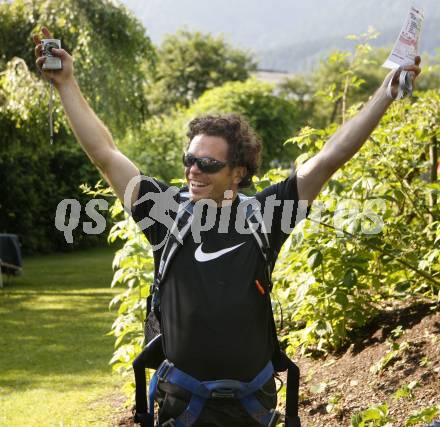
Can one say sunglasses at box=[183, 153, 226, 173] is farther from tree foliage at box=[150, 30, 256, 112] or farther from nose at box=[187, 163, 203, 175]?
tree foliage at box=[150, 30, 256, 112]

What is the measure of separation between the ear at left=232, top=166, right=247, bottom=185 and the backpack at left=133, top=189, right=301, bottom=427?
67 mm

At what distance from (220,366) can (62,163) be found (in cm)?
1879

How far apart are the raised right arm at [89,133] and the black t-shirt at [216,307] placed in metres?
0.37

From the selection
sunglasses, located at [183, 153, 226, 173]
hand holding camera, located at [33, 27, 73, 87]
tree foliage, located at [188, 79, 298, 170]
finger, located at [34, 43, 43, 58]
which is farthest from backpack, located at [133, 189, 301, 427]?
tree foliage, located at [188, 79, 298, 170]

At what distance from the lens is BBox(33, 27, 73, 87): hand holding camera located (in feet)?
9.37

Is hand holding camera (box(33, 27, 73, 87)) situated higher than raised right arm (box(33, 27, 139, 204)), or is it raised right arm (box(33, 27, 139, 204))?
hand holding camera (box(33, 27, 73, 87))

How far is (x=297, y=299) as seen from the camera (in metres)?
5.28

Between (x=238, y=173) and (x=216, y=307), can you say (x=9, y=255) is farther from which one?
(x=216, y=307)

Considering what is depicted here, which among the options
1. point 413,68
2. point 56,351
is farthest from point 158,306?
point 56,351

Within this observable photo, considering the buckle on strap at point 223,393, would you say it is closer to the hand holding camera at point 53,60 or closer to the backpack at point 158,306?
the backpack at point 158,306

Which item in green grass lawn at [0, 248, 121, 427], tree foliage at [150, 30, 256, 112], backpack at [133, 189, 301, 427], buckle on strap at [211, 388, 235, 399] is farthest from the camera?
tree foliage at [150, 30, 256, 112]

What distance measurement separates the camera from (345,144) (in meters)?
2.74

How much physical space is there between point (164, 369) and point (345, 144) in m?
1.02

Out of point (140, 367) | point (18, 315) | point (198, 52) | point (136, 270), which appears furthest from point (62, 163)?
point (198, 52)
